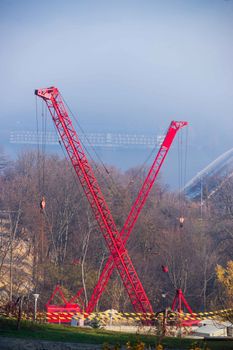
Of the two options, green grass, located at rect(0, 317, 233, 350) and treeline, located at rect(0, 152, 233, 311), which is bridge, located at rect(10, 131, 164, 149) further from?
green grass, located at rect(0, 317, 233, 350)

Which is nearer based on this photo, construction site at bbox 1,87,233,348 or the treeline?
construction site at bbox 1,87,233,348

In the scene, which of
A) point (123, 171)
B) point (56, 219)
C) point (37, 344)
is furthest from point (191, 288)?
point (123, 171)

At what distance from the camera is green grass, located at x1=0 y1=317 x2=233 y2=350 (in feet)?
22.6

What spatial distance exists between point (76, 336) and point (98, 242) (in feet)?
41.3

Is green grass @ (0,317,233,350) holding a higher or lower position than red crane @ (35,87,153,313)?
lower

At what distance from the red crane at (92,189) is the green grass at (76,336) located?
21.9 ft

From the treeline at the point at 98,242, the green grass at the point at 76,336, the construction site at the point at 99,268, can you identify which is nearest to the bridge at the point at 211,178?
the treeline at the point at 98,242

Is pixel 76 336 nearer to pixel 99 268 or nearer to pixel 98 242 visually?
pixel 99 268

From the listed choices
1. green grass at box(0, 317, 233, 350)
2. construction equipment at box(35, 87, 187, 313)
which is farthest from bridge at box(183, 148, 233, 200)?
green grass at box(0, 317, 233, 350)

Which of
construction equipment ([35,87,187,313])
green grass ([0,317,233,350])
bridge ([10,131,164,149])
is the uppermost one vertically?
bridge ([10,131,164,149])

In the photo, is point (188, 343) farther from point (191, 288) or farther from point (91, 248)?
point (91, 248)

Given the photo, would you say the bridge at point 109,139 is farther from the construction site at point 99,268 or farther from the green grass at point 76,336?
the green grass at point 76,336

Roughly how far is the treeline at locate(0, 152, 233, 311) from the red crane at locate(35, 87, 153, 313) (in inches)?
32.7

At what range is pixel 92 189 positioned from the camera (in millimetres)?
14328
